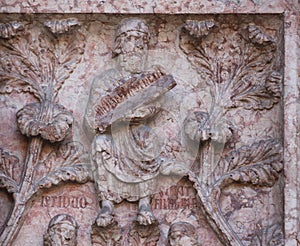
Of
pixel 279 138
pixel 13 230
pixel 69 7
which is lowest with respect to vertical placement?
pixel 13 230

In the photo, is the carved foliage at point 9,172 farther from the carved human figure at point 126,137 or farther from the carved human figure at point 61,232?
the carved human figure at point 126,137

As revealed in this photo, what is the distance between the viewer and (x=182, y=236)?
892 cm

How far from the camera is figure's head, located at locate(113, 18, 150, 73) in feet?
30.0

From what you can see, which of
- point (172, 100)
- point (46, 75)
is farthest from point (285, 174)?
point (46, 75)

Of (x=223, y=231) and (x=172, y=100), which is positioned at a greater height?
(x=172, y=100)

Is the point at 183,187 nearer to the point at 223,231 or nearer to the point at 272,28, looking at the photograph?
the point at 223,231

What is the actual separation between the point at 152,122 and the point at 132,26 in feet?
2.07

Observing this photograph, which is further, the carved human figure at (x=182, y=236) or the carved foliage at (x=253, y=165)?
the carved foliage at (x=253, y=165)

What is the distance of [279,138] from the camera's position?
9.11 metres

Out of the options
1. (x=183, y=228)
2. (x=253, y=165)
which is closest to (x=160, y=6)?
(x=253, y=165)

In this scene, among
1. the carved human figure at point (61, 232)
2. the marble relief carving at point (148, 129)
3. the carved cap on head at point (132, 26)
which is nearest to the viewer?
the carved human figure at point (61, 232)

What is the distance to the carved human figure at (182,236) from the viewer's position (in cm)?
891

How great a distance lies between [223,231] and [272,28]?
1.38 m

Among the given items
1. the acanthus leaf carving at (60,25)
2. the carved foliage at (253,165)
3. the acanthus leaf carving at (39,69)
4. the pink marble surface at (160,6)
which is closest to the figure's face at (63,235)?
the acanthus leaf carving at (39,69)
